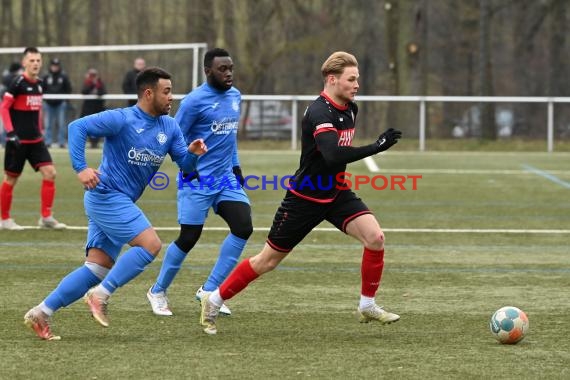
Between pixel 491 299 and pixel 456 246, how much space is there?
327cm

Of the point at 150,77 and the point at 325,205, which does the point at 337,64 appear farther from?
the point at 150,77

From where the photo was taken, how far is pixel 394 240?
507 inches

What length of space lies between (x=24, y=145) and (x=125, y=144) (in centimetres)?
640

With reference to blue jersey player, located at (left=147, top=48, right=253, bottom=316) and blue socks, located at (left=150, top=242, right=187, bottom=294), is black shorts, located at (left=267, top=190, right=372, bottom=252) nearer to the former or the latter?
blue jersey player, located at (left=147, top=48, right=253, bottom=316)

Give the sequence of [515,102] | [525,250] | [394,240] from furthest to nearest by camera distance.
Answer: [515,102] < [394,240] < [525,250]

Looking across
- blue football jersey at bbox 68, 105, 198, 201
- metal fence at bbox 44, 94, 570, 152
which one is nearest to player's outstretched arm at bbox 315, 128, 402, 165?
blue football jersey at bbox 68, 105, 198, 201

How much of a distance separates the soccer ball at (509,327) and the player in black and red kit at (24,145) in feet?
24.6

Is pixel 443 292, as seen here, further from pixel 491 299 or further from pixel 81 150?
pixel 81 150

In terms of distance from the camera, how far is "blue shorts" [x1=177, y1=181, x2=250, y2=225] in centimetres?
880

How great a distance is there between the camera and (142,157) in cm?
762

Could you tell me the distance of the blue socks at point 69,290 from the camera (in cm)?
738

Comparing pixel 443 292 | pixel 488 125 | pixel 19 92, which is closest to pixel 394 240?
pixel 443 292

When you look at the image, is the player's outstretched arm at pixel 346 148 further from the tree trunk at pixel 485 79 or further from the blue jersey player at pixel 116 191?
the tree trunk at pixel 485 79

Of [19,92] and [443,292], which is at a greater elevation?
[19,92]
